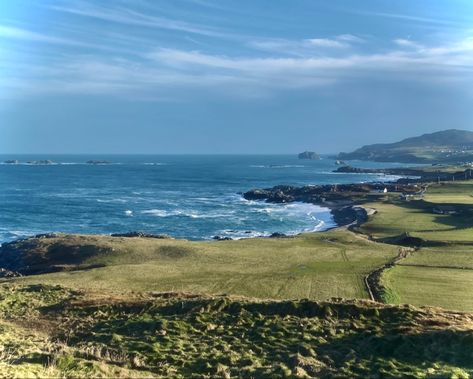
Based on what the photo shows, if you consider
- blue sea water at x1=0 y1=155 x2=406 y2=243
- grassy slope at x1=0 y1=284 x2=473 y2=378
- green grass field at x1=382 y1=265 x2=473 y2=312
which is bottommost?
blue sea water at x1=0 y1=155 x2=406 y2=243

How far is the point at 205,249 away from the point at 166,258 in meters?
4.60

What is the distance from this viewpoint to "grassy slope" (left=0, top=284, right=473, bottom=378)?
16859mm

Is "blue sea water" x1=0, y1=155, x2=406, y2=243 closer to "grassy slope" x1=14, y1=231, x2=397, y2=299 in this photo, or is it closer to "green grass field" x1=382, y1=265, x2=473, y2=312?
"grassy slope" x1=14, y1=231, x2=397, y2=299

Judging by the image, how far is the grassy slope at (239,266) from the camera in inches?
1365

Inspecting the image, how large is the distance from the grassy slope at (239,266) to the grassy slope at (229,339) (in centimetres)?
847

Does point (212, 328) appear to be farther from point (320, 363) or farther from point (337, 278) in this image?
point (337, 278)

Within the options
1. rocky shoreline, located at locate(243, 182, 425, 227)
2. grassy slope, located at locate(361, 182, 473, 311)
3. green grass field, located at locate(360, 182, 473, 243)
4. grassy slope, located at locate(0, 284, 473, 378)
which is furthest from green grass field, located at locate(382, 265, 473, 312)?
rocky shoreline, located at locate(243, 182, 425, 227)

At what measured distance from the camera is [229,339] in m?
20.6

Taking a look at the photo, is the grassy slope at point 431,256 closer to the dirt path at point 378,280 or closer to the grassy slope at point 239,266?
the dirt path at point 378,280

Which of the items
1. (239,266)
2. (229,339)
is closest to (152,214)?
(239,266)

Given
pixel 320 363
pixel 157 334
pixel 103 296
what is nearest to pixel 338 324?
pixel 320 363

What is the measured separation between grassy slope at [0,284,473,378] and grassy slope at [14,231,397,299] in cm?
847

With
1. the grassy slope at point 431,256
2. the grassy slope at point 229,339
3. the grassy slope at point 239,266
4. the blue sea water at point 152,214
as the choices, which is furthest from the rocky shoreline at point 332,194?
the grassy slope at point 229,339

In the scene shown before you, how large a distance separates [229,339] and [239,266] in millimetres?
22527
